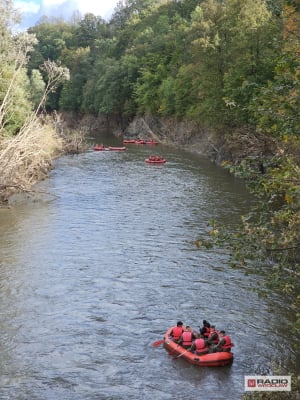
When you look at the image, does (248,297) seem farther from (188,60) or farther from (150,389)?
(188,60)

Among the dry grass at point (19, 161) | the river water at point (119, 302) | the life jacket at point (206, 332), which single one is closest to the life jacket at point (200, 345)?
the river water at point (119, 302)

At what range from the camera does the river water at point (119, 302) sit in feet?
42.4

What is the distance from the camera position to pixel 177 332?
1440 cm

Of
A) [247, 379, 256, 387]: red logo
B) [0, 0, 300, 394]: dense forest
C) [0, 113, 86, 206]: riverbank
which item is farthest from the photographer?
[0, 113, 86, 206]: riverbank

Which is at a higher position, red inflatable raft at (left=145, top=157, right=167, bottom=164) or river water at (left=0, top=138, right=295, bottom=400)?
red inflatable raft at (left=145, top=157, right=167, bottom=164)

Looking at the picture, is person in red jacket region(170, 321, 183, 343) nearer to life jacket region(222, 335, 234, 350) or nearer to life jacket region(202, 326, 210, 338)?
life jacket region(202, 326, 210, 338)

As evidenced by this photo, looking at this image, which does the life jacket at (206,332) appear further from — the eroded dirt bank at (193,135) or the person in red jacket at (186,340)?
the eroded dirt bank at (193,135)

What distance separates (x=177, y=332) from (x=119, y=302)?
345 centimetres

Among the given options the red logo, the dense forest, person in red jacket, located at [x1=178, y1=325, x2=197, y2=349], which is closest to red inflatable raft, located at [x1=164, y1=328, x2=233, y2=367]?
person in red jacket, located at [x1=178, y1=325, x2=197, y2=349]

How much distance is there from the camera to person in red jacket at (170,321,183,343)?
14.3m

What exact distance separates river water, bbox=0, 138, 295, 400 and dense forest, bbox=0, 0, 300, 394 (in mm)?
1780

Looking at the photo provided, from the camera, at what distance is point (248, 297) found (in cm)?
1758

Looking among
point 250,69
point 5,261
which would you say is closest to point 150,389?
point 5,261

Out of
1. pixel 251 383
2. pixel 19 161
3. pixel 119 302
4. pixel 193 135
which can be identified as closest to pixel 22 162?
pixel 19 161
